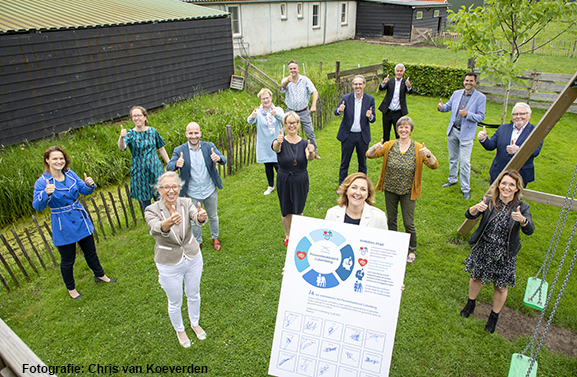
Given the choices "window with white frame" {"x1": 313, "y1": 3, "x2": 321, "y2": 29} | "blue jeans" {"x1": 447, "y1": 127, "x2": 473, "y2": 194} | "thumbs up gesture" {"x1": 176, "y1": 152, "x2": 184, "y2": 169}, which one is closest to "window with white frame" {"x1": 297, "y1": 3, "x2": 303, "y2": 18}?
"window with white frame" {"x1": 313, "y1": 3, "x2": 321, "y2": 29}

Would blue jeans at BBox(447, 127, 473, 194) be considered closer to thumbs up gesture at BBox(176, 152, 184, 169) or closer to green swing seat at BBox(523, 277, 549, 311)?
green swing seat at BBox(523, 277, 549, 311)

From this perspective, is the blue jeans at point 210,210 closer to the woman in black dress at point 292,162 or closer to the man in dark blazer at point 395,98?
the woman in black dress at point 292,162

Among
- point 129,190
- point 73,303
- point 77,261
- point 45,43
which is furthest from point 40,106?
point 73,303

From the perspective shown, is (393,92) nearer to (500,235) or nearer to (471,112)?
(471,112)

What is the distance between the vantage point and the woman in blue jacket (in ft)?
14.4

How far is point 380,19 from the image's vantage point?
2945 centimetres

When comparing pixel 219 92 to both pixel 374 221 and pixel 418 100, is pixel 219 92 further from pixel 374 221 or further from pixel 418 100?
pixel 374 221

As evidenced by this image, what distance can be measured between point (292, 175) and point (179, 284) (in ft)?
7.21

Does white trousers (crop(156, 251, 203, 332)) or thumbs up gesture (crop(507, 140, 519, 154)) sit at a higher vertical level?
thumbs up gesture (crop(507, 140, 519, 154))

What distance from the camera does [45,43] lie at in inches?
382

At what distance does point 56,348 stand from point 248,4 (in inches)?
817

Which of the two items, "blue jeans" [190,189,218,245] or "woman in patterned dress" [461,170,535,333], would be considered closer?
"woman in patterned dress" [461,170,535,333]

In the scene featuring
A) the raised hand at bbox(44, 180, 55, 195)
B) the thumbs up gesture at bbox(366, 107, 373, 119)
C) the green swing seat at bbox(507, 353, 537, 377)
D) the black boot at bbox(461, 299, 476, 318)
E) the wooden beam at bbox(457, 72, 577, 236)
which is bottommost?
the black boot at bbox(461, 299, 476, 318)

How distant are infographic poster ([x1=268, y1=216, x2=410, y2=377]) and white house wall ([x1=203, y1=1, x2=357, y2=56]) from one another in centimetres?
2024
